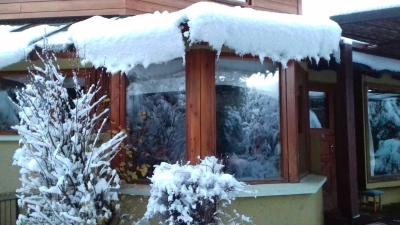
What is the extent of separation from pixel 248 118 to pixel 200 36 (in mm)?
1535

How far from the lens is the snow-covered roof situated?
5.82 metres

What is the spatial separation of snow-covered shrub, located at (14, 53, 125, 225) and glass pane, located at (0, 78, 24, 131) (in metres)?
1.95

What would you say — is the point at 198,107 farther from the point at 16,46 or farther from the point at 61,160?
the point at 16,46

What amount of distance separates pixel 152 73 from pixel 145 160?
113 centimetres

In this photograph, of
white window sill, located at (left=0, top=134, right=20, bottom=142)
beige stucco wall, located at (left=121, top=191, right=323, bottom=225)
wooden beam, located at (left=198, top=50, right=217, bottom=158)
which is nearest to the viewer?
wooden beam, located at (left=198, top=50, right=217, bottom=158)

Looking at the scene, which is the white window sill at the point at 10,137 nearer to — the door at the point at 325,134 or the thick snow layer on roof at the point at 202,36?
the thick snow layer on roof at the point at 202,36

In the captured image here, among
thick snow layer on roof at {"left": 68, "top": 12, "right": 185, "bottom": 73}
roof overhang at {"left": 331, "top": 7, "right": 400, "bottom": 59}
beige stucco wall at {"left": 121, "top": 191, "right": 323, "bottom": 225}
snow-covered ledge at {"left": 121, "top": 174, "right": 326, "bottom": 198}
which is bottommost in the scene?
beige stucco wall at {"left": 121, "top": 191, "right": 323, "bottom": 225}

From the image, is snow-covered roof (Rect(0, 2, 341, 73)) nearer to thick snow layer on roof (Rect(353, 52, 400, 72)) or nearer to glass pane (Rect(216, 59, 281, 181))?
glass pane (Rect(216, 59, 281, 181))

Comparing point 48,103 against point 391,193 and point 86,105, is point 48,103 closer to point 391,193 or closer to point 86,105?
point 86,105

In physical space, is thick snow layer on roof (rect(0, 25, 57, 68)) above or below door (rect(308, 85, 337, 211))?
above

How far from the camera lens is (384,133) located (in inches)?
429

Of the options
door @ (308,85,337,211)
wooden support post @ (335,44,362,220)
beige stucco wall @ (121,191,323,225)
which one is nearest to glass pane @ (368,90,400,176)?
door @ (308,85,337,211)

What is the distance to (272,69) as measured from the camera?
6.88 metres

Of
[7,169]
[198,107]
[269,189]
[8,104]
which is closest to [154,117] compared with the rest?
[198,107]
